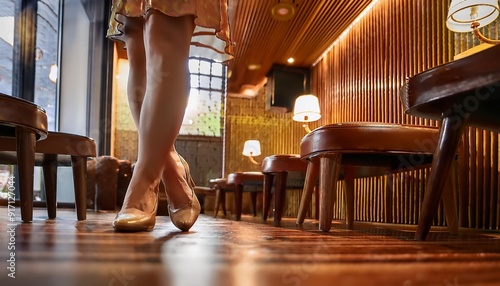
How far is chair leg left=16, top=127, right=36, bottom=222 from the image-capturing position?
5.22 ft

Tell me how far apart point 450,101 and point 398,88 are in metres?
3.46

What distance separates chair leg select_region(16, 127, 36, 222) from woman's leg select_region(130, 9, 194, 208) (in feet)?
1.98

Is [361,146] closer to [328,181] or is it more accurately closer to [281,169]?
[328,181]

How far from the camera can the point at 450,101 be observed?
123cm

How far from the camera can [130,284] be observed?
45 cm

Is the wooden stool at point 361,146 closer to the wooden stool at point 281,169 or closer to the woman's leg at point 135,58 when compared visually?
the woman's leg at point 135,58

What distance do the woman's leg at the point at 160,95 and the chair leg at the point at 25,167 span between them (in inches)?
23.7

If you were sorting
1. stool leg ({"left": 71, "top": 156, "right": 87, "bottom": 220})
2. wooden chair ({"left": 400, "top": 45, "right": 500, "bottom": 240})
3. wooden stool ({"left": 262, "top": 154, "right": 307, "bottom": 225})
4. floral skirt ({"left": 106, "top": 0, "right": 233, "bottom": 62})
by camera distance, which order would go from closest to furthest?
wooden chair ({"left": 400, "top": 45, "right": 500, "bottom": 240})
floral skirt ({"left": 106, "top": 0, "right": 233, "bottom": 62})
stool leg ({"left": 71, "top": 156, "right": 87, "bottom": 220})
wooden stool ({"left": 262, "top": 154, "right": 307, "bottom": 225})

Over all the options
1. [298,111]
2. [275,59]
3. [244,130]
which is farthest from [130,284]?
[244,130]

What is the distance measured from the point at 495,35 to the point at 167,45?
285 centimetres

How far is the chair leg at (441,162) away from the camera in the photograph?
1257mm

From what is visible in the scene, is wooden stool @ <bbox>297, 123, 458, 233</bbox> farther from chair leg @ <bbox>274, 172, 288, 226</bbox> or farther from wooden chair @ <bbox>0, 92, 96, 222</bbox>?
chair leg @ <bbox>274, 172, 288, 226</bbox>

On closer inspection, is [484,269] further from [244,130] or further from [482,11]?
[244,130]

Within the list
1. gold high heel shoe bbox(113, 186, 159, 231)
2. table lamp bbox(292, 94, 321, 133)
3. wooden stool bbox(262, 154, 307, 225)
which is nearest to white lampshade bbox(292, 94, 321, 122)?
table lamp bbox(292, 94, 321, 133)
